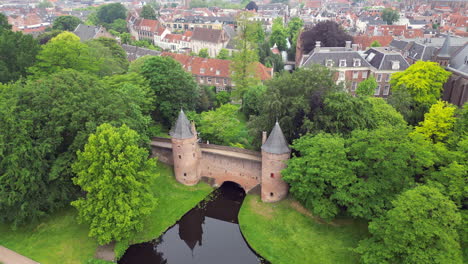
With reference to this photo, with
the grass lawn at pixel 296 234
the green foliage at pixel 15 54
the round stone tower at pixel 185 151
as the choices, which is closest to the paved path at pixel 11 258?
the round stone tower at pixel 185 151

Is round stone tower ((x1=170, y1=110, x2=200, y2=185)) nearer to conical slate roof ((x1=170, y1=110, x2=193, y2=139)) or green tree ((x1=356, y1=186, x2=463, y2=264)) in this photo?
conical slate roof ((x1=170, y1=110, x2=193, y2=139))

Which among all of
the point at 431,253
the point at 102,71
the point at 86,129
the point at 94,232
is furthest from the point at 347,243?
the point at 102,71

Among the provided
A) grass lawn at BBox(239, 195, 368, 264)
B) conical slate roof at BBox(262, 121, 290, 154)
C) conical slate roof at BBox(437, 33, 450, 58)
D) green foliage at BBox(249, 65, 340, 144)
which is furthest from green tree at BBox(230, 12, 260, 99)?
conical slate roof at BBox(437, 33, 450, 58)

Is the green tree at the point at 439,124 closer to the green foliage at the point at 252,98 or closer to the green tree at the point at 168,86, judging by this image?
the green foliage at the point at 252,98

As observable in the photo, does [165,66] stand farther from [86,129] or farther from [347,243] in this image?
[347,243]

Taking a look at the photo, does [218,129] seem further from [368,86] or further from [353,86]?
[353,86]
